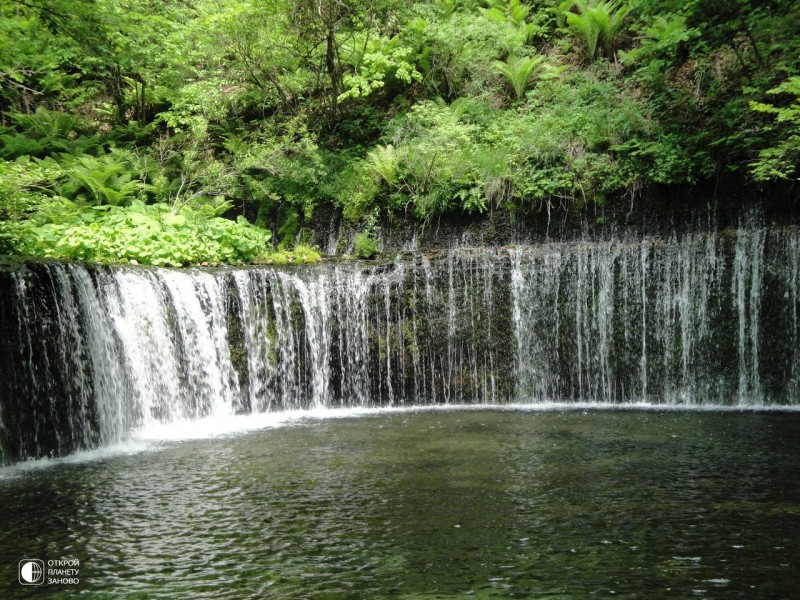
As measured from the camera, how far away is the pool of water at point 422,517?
3881mm

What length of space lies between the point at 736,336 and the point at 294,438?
799cm

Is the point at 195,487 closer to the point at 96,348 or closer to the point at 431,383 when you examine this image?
the point at 96,348

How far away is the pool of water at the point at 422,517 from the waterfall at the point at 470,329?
2732 millimetres

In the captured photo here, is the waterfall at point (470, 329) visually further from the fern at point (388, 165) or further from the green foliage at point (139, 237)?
the fern at point (388, 165)

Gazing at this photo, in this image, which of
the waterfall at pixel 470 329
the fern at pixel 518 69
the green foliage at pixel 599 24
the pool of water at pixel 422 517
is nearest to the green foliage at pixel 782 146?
the waterfall at pixel 470 329

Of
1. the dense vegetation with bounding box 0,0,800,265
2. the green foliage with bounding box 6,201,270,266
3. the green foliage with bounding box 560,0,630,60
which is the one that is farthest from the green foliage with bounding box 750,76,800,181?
the green foliage with bounding box 6,201,270,266

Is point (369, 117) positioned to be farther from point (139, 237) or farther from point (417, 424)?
point (417, 424)

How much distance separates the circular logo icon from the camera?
4.06 m

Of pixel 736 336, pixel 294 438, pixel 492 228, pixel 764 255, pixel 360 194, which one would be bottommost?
pixel 294 438

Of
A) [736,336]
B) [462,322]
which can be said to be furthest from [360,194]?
[736,336]

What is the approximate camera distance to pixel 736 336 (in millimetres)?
11406

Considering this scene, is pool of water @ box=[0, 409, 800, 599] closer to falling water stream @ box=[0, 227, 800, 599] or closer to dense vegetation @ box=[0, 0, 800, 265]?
falling water stream @ box=[0, 227, 800, 599]

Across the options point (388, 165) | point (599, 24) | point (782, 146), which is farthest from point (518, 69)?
point (782, 146)

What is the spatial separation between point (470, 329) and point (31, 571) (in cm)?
930
